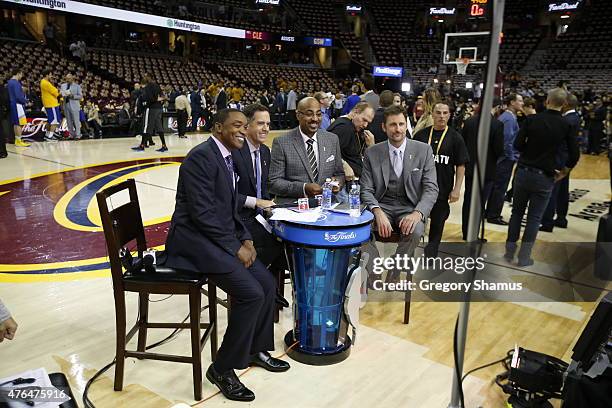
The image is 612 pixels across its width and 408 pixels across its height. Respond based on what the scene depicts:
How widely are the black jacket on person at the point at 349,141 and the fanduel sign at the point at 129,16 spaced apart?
1549 centimetres

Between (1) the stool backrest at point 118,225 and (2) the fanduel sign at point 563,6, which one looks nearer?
(1) the stool backrest at point 118,225

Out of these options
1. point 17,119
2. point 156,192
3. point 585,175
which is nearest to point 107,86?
point 17,119

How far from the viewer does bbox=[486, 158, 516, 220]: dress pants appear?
5672 millimetres

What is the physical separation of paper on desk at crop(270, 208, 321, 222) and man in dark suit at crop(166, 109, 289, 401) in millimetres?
279

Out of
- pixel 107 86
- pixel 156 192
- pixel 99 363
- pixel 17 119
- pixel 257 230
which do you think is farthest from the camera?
pixel 107 86

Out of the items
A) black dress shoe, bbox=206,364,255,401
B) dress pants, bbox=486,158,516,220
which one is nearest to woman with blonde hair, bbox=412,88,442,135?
dress pants, bbox=486,158,516,220

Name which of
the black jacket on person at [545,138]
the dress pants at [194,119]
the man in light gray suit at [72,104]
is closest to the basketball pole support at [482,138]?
the black jacket on person at [545,138]

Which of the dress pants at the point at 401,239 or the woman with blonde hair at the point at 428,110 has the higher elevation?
the woman with blonde hair at the point at 428,110

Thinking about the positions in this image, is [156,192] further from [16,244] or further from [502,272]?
[502,272]

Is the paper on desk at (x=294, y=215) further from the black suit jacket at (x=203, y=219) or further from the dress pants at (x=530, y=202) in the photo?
the dress pants at (x=530, y=202)

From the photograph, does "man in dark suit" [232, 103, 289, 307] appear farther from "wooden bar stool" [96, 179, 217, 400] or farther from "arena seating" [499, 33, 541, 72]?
"arena seating" [499, 33, 541, 72]

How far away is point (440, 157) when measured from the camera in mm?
4129

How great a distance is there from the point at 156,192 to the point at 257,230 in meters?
3.87

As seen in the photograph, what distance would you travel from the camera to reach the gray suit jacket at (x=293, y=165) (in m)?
3.34
